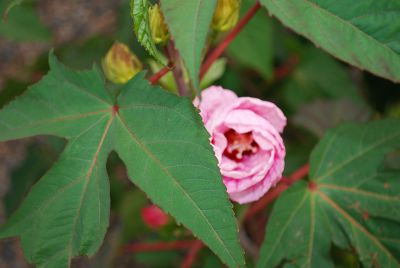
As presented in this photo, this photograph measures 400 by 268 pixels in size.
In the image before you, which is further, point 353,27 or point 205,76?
point 205,76

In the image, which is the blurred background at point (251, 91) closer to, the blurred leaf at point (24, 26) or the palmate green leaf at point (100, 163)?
the blurred leaf at point (24, 26)

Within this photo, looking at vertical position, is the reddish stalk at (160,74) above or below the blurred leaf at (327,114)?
above

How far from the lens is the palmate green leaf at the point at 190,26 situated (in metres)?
0.52

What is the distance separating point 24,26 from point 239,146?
93cm

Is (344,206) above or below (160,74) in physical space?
below

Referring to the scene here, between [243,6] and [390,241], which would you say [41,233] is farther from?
[243,6]

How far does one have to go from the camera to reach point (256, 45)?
125 centimetres

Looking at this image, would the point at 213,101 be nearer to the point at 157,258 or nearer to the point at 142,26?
the point at 142,26

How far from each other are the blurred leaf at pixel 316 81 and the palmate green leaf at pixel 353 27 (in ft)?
2.54

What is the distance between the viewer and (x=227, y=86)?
1.43 meters

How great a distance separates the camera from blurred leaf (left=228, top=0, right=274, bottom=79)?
48.6 inches

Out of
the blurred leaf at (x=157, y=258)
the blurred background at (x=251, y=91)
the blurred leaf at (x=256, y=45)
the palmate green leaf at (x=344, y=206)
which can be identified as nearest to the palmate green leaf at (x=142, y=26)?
the palmate green leaf at (x=344, y=206)

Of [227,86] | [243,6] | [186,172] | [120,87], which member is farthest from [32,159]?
[186,172]

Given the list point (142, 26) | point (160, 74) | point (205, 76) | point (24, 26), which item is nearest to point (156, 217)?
point (205, 76)
